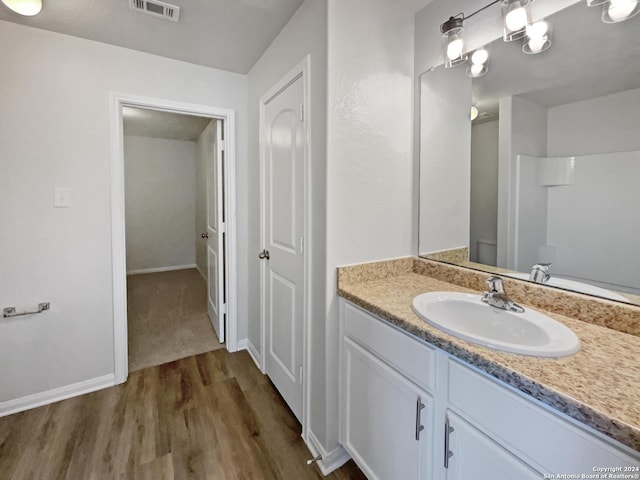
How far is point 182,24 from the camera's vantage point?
173cm

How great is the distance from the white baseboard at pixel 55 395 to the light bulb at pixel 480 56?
2.91 metres

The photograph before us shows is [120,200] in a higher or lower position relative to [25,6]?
lower

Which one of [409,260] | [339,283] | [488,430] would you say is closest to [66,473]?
[339,283]

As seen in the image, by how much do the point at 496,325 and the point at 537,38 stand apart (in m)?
1.14

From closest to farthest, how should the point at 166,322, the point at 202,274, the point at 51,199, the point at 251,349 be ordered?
the point at 51,199
the point at 251,349
the point at 166,322
the point at 202,274

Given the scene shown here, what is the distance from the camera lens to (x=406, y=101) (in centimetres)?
160

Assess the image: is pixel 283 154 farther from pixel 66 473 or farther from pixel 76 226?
pixel 66 473

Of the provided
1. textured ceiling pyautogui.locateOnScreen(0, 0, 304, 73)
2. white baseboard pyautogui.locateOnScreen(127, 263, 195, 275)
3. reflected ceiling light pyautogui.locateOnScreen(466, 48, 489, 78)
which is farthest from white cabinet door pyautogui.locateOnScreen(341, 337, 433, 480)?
white baseboard pyautogui.locateOnScreen(127, 263, 195, 275)

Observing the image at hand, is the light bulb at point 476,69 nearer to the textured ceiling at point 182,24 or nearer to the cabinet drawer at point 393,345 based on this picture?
the textured ceiling at point 182,24

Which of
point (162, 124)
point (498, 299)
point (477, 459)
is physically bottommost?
point (477, 459)

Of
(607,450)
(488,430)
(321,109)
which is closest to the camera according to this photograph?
(607,450)

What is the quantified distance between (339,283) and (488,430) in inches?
30.5

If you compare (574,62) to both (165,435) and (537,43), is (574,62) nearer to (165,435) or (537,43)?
(537,43)

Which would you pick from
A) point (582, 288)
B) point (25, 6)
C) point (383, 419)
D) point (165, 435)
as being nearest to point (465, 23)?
point (582, 288)
